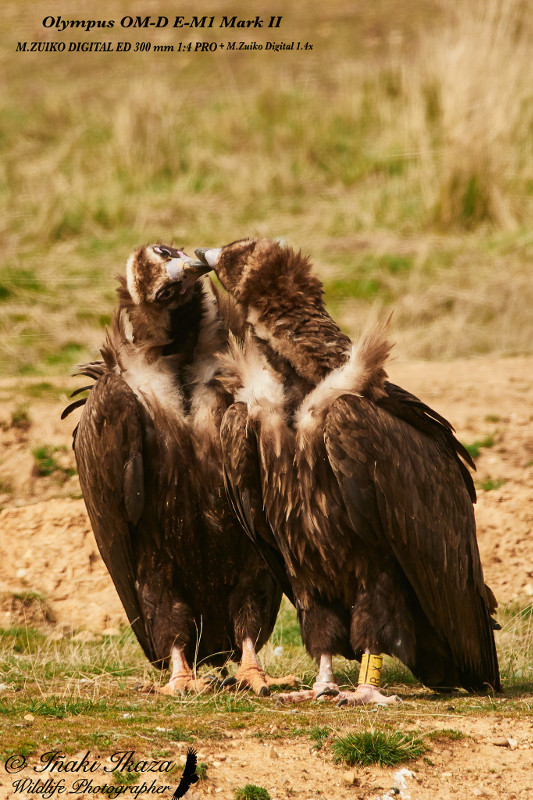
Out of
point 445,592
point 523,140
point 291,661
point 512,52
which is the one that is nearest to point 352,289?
point 523,140

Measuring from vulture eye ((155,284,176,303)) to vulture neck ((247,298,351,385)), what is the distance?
47cm

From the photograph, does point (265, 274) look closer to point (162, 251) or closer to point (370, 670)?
point (162, 251)

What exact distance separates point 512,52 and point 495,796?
1151 centimetres

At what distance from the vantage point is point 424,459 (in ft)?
17.6

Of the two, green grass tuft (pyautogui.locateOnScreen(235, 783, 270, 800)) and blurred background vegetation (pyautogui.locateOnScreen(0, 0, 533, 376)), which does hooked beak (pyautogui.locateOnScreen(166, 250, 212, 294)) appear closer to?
green grass tuft (pyautogui.locateOnScreen(235, 783, 270, 800))

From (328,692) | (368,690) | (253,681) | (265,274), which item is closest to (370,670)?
(368,690)

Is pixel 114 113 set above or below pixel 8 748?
above

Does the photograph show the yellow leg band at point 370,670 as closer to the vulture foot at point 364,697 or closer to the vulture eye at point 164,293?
the vulture foot at point 364,697

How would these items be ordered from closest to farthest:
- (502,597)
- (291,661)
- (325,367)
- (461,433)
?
(325,367), (291,661), (502,597), (461,433)

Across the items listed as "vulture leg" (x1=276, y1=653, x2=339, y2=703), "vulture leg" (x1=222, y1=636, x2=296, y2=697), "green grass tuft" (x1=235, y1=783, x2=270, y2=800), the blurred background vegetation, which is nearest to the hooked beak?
"vulture leg" (x1=222, y1=636, x2=296, y2=697)

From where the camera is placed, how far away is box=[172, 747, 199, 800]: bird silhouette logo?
4.10 m

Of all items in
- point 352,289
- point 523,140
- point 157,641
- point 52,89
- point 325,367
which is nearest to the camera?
point 325,367

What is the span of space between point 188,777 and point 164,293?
93.5 inches

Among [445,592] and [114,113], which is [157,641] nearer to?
[445,592]
